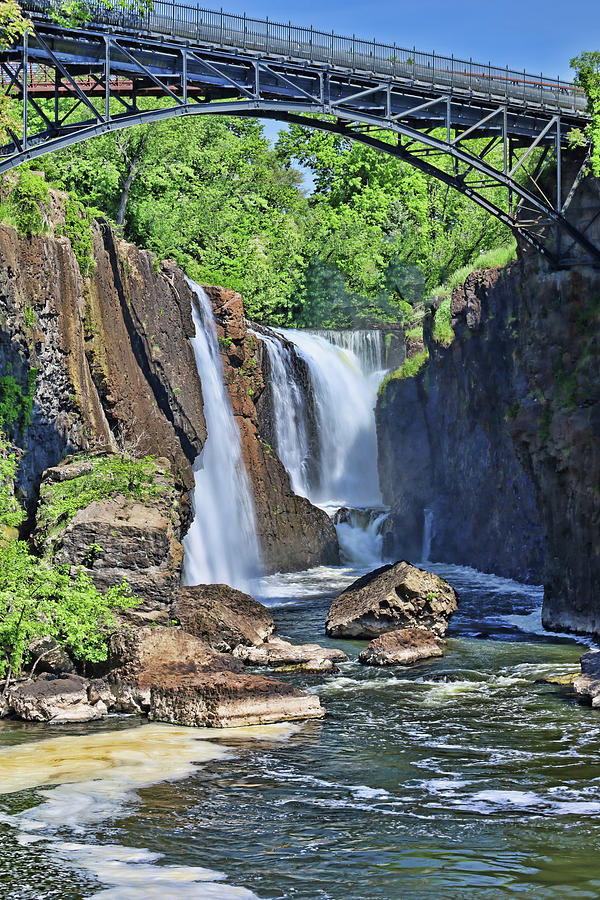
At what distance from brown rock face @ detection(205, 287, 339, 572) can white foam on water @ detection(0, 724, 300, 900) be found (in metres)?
21.2

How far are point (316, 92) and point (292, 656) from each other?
602 inches

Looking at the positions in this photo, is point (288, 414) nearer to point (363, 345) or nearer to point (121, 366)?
point (363, 345)

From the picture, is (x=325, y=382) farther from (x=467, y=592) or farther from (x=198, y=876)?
(x=198, y=876)

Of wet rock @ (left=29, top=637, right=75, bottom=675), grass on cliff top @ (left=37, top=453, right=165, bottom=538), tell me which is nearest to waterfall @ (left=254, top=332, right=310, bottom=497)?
grass on cliff top @ (left=37, top=453, right=165, bottom=538)

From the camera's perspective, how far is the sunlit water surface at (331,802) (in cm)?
1073

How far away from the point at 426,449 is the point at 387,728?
27.3 m

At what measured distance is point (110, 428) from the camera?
27672 millimetres

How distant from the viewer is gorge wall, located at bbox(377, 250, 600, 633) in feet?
81.3

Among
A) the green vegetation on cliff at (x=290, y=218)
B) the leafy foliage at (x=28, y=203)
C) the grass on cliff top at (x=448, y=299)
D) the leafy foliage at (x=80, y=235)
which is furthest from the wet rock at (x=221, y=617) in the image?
the green vegetation on cliff at (x=290, y=218)

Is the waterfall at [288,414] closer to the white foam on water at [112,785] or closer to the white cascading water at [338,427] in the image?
the white cascading water at [338,427]

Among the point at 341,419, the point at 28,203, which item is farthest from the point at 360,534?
the point at 28,203

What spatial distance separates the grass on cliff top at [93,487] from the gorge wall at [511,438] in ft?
29.1

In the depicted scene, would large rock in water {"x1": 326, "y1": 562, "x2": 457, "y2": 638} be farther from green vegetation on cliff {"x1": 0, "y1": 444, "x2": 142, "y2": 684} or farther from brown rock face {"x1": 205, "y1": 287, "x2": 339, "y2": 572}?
brown rock face {"x1": 205, "y1": 287, "x2": 339, "y2": 572}

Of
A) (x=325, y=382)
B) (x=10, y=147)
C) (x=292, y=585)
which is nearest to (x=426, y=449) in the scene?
(x=325, y=382)
